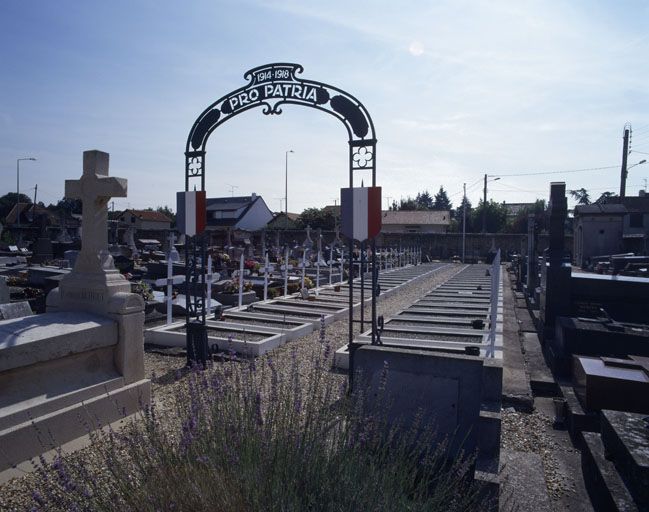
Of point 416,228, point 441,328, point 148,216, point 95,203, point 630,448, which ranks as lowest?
point 441,328

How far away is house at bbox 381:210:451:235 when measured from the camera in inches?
2307

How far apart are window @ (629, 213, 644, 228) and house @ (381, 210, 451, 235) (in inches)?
902

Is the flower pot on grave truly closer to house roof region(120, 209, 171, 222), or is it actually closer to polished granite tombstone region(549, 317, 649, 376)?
polished granite tombstone region(549, 317, 649, 376)

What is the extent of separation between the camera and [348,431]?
256cm

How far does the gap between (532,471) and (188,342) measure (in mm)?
4453

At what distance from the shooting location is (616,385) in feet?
13.2

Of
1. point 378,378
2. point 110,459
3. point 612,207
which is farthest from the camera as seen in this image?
point 612,207

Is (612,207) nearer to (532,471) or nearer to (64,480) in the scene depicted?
(532,471)

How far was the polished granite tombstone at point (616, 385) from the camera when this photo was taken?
12.7ft

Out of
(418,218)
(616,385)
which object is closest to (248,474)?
Result: (616,385)

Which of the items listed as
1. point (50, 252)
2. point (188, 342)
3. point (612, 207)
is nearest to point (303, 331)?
point (188, 342)

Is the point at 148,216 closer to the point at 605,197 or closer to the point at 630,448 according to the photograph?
the point at 605,197

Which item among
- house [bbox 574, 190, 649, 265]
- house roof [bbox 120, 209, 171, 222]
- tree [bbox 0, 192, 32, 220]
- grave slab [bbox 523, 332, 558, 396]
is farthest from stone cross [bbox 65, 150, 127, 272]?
tree [bbox 0, 192, 32, 220]

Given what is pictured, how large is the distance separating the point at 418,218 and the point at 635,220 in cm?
2683
